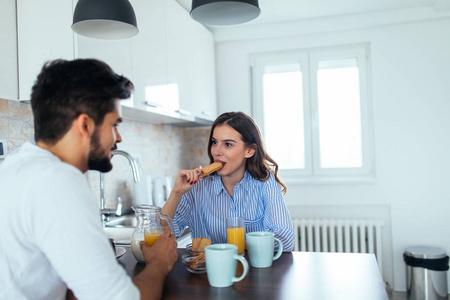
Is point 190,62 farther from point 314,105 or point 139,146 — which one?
point 314,105

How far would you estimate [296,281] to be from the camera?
1.17 m

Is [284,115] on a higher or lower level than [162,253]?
higher

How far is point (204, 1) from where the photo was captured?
58.7 inches

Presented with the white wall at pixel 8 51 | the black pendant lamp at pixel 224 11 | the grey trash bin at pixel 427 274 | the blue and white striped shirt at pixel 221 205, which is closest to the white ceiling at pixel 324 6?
the white wall at pixel 8 51

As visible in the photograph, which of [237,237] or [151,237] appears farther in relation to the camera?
[237,237]

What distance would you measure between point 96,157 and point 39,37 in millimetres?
1214

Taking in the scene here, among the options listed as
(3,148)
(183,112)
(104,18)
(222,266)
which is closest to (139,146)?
(183,112)

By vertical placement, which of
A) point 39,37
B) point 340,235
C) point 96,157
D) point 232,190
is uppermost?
point 39,37

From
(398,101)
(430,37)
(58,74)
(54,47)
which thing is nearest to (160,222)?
(58,74)

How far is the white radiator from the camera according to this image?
367cm

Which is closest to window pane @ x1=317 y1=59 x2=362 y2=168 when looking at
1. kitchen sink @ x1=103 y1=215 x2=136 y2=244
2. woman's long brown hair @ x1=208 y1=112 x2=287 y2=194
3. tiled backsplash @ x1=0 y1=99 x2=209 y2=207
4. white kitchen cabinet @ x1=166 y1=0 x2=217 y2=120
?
white kitchen cabinet @ x1=166 y1=0 x2=217 y2=120

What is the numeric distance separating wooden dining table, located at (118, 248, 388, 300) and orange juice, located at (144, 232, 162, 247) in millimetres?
91

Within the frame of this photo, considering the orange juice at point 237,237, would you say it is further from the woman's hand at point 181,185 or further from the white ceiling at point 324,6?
the white ceiling at point 324,6

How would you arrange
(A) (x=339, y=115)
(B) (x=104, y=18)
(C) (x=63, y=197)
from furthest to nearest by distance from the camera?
(A) (x=339, y=115) → (B) (x=104, y=18) → (C) (x=63, y=197)
